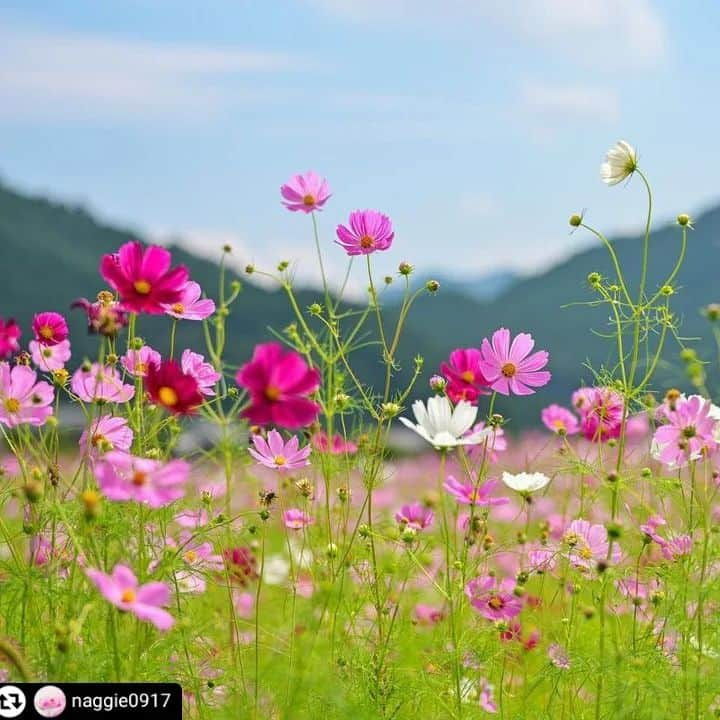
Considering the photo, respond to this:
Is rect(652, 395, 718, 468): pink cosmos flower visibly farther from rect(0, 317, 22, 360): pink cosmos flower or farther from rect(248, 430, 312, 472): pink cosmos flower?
rect(0, 317, 22, 360): pink cosmos flower

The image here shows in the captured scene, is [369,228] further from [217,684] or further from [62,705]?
[62,705]

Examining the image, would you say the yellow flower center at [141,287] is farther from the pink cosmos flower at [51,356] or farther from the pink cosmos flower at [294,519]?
the pink cosmos flower at [294,519]

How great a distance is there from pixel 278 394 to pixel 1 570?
2.22 feet

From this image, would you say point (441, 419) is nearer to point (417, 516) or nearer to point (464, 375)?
point (464, 375)

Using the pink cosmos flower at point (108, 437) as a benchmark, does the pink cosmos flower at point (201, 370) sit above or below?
above

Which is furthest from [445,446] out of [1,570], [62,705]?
[1,570]

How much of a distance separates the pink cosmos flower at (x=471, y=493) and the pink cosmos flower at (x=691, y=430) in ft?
0.79

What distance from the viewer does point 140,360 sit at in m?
1.52

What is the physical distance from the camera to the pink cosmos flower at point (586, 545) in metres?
1.64

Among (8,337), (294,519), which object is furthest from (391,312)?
(8,337)

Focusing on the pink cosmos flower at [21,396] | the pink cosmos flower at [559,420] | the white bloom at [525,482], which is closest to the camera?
the pink cosmos flower at [21,396]

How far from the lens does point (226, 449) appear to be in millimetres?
1183

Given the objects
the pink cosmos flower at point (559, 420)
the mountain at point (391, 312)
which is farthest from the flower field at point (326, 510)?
the mountain at point (391, 312)

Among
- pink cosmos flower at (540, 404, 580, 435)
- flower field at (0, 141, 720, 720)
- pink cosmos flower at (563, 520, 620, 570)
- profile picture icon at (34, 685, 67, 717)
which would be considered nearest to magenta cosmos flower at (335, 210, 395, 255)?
flower field at (0, 141, 720, 720)
